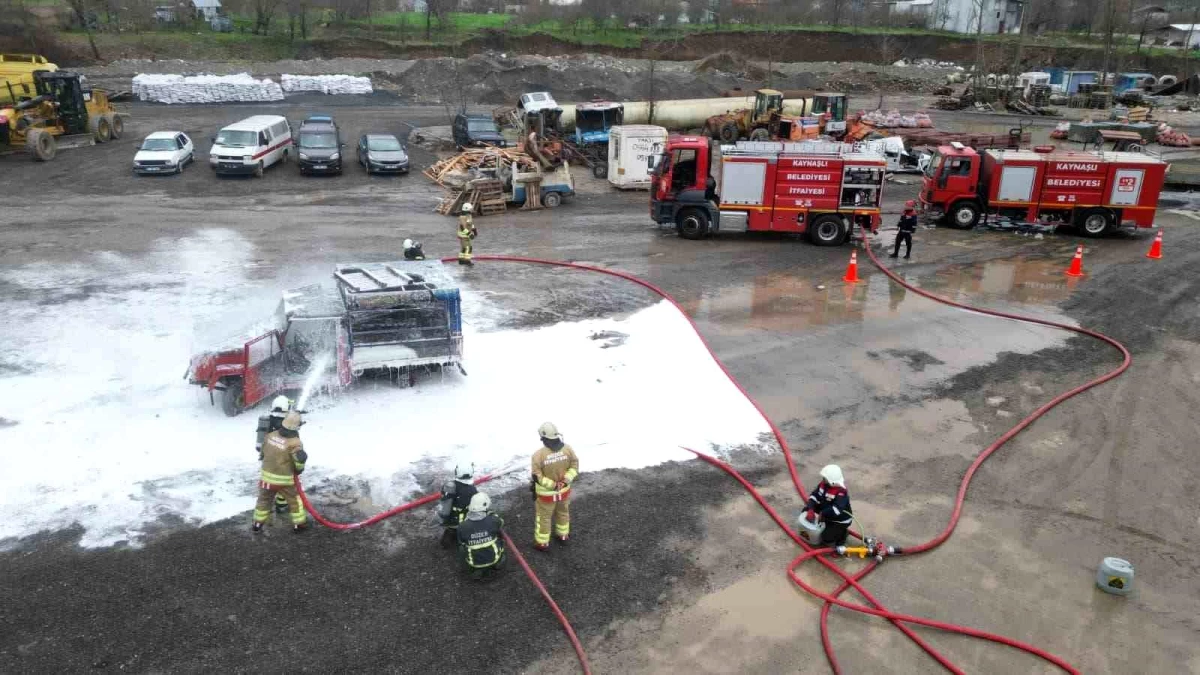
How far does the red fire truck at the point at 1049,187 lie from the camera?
2056cm

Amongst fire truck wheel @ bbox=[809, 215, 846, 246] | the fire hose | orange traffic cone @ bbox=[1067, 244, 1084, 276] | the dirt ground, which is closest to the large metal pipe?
fire truck wheel @ bbox=[809, 215, 846, 246]

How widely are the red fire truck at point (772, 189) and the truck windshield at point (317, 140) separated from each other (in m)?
12.9

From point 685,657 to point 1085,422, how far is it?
7.58 m

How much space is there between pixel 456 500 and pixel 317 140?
22.8 meters

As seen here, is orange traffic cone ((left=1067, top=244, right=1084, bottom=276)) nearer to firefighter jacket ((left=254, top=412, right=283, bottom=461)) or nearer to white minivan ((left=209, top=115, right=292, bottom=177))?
firefighter jacket ((left=254, top=412, right=283, bottom=461))

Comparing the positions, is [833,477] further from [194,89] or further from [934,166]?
[194,89]

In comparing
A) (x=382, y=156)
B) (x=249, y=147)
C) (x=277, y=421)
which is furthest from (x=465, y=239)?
(x=249, y=147)

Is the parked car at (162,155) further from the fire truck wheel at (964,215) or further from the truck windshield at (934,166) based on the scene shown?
the fire truck wheel at (964,215)

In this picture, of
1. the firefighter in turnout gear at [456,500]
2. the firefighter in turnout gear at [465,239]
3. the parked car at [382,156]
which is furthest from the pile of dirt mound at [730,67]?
the firefighter in turnout gear at [456,500]

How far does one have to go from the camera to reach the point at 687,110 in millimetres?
36500

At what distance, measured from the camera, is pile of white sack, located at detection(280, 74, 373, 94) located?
1660 inches

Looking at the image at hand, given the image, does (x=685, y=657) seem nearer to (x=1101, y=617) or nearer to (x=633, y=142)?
(x=1101, y=617)

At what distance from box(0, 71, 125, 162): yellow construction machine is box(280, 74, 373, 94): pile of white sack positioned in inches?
495

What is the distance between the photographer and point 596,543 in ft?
26.9
